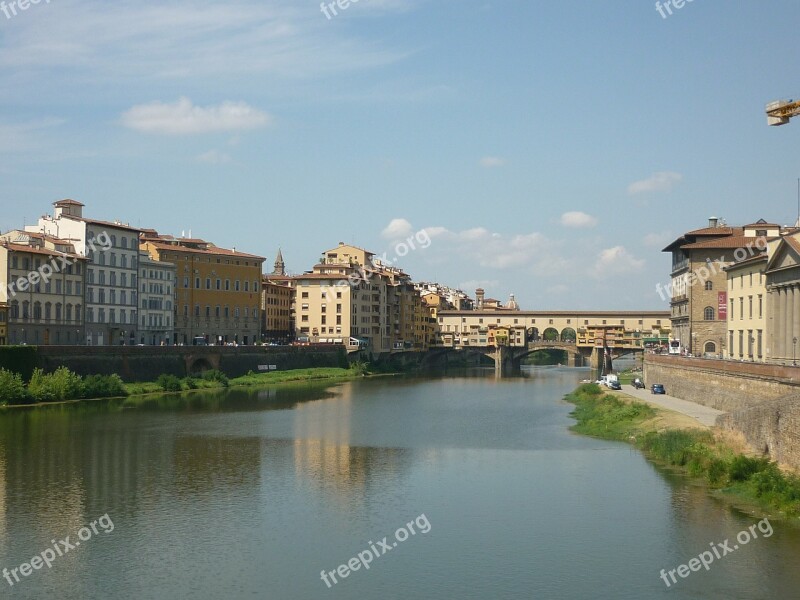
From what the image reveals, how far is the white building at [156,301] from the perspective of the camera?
3302 inches

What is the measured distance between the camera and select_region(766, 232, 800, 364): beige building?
4403 cm

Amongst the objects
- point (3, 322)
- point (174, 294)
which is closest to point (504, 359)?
point (174, 294)

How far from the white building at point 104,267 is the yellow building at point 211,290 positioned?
7.90m

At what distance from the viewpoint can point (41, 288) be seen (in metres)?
68.0

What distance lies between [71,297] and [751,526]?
57630mm

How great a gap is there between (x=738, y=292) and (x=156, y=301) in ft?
168

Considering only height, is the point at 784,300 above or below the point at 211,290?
below

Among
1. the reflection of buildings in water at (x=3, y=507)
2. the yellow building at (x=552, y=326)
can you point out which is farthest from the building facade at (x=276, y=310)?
the reflection of buildings in water at (x=3, y=507)

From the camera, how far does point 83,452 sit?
3950 centimetres

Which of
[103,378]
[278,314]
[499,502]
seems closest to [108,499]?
[499,502]

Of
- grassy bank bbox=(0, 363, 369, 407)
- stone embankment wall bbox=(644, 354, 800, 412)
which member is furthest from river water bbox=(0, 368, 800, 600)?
grassy bank bbox=(0, 363, 369, 407)

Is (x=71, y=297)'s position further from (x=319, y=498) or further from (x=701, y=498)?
(x=701, y=498)

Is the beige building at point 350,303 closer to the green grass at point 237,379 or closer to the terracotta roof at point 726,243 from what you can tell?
the green grass at point 237,379

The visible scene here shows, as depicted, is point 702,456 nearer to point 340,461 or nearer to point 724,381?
point 724,381
